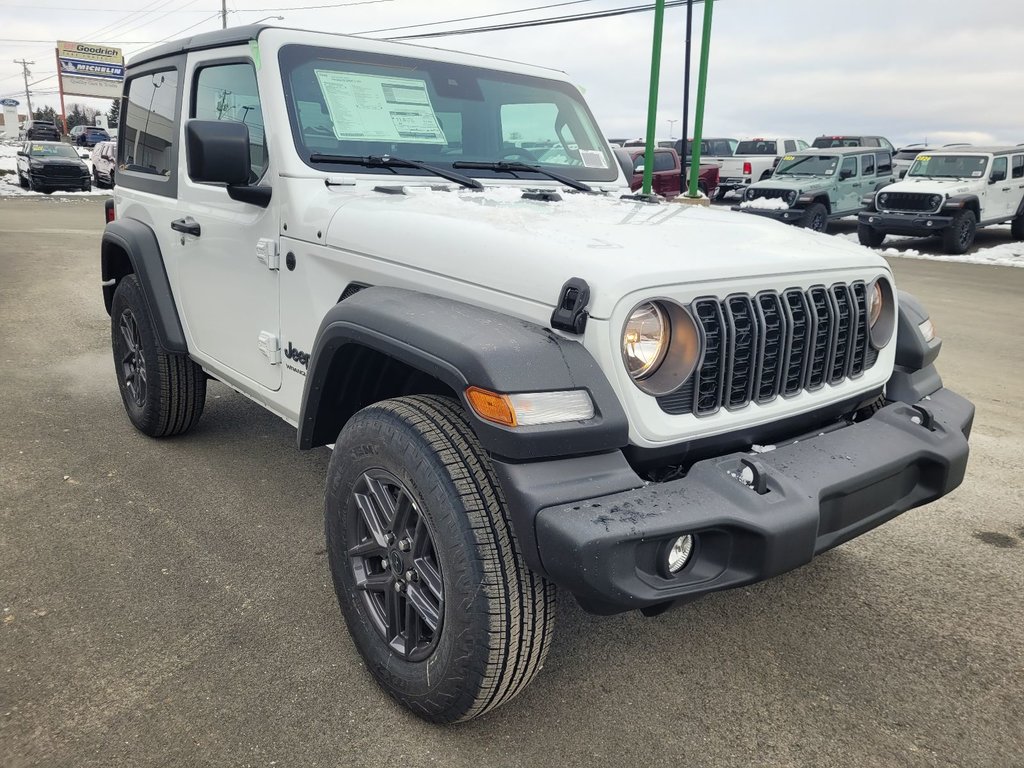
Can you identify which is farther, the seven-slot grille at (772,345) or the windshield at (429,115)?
the windshield at (429,115)

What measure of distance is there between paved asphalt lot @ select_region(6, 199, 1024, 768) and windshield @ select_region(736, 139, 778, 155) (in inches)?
908

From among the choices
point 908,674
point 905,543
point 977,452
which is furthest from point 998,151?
point 908,674

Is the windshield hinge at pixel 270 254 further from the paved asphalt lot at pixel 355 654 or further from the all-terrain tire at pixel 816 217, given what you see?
the all-terrain tire at pixel 816 217

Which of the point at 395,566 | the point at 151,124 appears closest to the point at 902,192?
the point at 151,124

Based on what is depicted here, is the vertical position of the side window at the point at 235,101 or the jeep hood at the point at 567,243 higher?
the side window at the point at 235,101

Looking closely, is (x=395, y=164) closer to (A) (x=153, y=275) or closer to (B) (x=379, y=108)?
(B) (x=379, y=108)

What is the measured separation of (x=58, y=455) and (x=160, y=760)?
2.67m

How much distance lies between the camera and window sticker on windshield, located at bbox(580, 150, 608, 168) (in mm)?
3865

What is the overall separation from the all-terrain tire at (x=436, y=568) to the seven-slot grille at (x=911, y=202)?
50.7 feet

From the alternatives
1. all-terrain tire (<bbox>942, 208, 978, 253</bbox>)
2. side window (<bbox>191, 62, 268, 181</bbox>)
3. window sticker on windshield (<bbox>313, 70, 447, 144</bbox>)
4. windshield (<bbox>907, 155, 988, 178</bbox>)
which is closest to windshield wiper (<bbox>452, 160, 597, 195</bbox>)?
window sticker on windshield (<bbox>313, 70, 447, 144</bbox>)

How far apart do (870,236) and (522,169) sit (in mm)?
14468

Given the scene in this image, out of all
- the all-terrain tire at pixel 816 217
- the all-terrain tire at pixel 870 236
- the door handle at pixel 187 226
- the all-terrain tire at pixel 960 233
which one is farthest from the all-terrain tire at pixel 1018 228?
the door handle at pixel 187 226

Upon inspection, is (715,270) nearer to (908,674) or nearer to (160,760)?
(908,674)

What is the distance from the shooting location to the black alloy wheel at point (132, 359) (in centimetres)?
443
